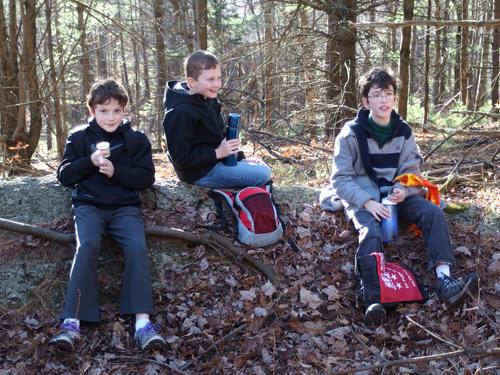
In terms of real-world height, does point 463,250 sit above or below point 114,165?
below

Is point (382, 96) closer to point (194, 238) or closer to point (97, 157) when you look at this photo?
point (194, 238)

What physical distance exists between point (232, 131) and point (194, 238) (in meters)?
1.04

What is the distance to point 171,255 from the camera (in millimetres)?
4473

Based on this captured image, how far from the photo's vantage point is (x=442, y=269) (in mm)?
4176

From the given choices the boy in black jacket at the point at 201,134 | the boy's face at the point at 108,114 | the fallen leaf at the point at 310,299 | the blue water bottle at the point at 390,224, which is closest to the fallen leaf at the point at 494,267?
the blue water bottle at the point at 390,224

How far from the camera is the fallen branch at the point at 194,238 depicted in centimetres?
428

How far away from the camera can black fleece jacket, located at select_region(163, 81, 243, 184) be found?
4633 millimetres

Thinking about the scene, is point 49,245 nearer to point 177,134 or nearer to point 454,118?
point 177,134

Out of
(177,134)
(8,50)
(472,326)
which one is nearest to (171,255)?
(177,134)

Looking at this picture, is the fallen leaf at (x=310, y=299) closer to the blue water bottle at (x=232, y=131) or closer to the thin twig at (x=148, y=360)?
the thin twig at (x=148, y=360)

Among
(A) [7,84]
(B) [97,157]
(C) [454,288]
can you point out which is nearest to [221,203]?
(B) [97,157]

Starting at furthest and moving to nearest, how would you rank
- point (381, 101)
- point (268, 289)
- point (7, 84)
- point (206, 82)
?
point (7, 84) → point (206, 82) → point (381, 101) → point (268, 289)

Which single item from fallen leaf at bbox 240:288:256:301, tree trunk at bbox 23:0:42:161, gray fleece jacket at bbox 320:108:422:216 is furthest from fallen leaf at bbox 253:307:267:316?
tree trunk at bbox 23:0:42:161

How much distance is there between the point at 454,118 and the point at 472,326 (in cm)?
1109
